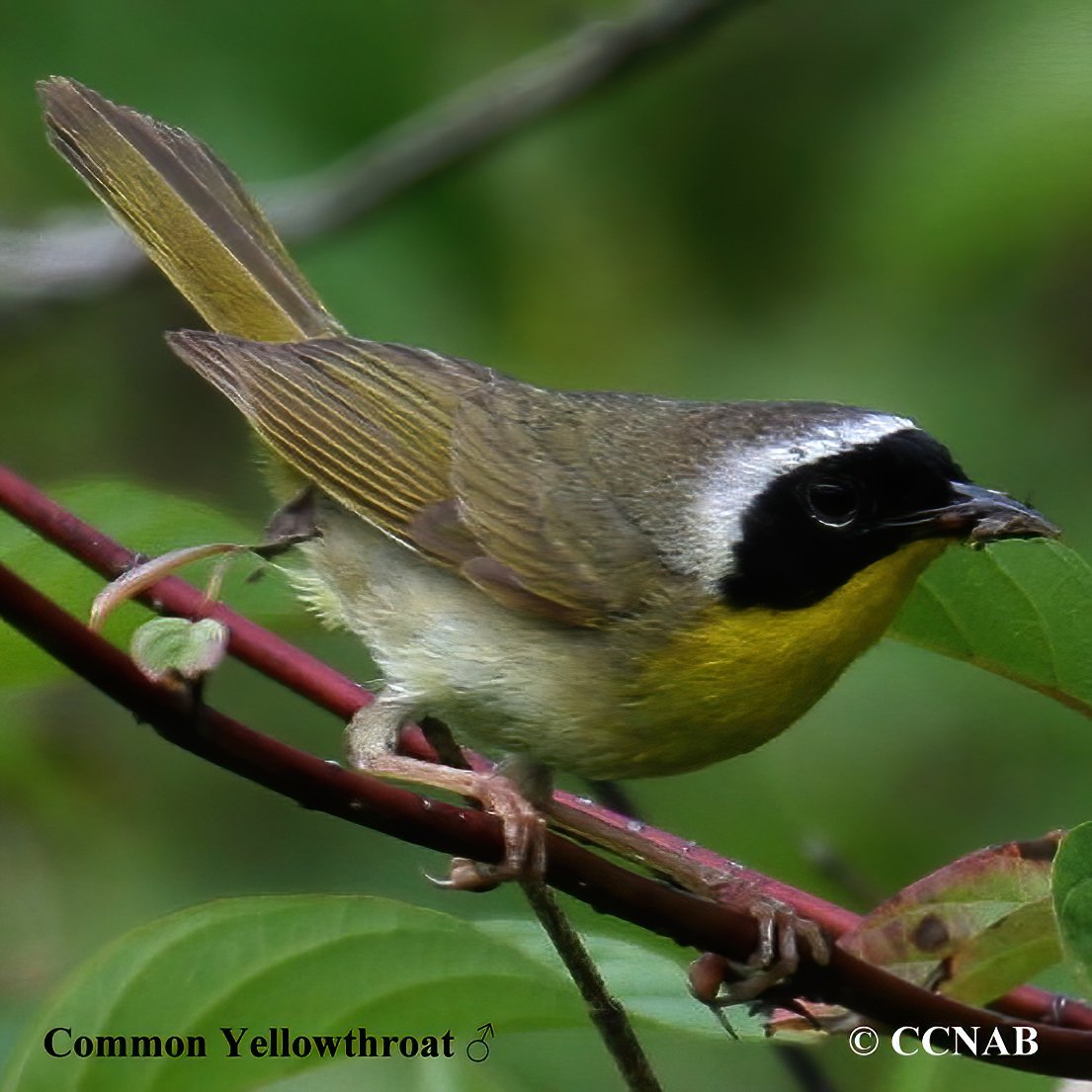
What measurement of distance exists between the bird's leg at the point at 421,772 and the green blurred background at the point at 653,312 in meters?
0.60

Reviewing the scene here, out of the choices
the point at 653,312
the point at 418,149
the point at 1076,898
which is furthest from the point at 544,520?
the point at 653,312

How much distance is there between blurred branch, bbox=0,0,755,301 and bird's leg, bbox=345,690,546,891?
2025 mm

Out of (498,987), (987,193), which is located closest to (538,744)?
(498,987)

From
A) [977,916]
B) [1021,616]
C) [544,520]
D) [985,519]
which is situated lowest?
[977,916]

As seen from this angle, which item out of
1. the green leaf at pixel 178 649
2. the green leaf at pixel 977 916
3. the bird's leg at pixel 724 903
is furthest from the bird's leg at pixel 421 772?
the green leaf at pixel 178 649

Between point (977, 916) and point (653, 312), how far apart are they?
11.8ft

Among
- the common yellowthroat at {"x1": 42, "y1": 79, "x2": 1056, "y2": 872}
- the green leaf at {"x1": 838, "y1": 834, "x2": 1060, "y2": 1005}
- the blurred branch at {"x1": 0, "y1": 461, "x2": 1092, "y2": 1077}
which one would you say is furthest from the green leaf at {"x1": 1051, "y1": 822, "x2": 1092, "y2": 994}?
the common yellowthroat at {"x1": 42, "y1": 79, "x2": 1056, "y2": 872}

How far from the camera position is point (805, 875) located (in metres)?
3.25

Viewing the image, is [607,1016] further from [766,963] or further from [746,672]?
[746,672]

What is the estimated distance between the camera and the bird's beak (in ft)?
8.21

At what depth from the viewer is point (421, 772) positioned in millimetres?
2639

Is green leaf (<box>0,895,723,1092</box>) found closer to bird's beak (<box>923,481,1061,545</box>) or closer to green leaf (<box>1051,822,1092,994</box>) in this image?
green leaf (<box>1051,822,1092,994</box>)

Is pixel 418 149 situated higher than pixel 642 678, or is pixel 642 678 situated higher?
pixel 418 149

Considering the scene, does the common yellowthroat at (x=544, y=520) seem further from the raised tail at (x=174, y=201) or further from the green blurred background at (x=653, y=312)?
the green blurred background at (x=653, y=312)
